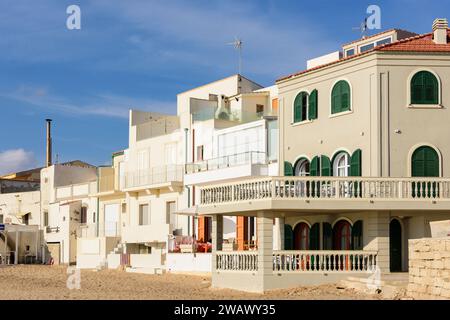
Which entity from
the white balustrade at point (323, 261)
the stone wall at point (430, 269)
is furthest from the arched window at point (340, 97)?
the stone wall at point (430, 269)

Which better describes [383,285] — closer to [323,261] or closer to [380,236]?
[380,236]

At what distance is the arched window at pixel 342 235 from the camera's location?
3231 cm

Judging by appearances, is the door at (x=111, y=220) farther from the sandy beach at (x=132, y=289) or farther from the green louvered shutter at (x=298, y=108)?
the green louvered shutter at (x=298, y=108)

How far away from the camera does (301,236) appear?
34.7 meters

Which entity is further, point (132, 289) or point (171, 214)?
point (171, 214)

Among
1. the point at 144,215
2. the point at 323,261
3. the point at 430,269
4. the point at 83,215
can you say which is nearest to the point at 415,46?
the point at 323,261

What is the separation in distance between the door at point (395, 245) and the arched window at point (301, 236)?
3.98 metres

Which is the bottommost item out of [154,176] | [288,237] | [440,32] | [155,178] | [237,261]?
[237,261]

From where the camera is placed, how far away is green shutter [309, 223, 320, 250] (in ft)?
111

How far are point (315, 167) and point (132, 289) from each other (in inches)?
323

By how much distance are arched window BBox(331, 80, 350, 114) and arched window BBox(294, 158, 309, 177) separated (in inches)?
99.8

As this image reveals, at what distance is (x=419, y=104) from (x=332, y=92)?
3.40 m

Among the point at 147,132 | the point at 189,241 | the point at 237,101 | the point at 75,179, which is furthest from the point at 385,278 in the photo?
the point at 75,179
